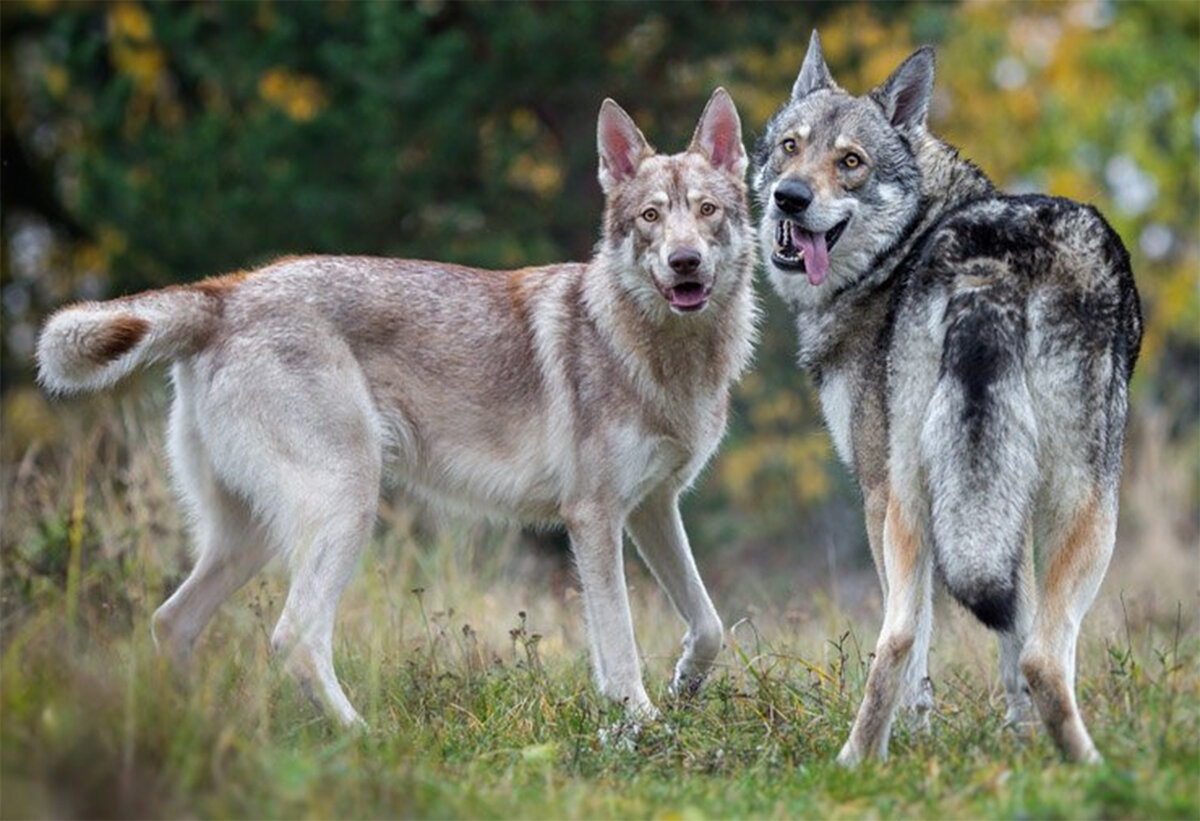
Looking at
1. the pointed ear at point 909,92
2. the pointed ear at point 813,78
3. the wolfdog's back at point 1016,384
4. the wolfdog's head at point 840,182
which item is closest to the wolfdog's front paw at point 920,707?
the wolfdog's back at point 1016,384

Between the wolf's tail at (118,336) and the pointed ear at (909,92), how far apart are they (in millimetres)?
2770

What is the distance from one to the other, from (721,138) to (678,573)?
1.86 meters

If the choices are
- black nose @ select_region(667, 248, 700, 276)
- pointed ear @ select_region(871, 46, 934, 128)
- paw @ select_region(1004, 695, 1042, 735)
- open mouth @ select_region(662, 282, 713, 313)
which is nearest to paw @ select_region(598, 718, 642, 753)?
paw @ select_region(1004, 695, 1042, 735)

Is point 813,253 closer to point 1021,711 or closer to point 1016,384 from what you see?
point 1016,384

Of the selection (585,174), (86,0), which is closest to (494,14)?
(585,174)

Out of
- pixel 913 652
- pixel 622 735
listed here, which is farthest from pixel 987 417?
pixel 622 735

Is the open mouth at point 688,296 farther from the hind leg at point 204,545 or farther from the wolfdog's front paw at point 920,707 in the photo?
the hind leg at point 204,545

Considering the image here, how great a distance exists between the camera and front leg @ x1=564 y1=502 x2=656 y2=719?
6.46m

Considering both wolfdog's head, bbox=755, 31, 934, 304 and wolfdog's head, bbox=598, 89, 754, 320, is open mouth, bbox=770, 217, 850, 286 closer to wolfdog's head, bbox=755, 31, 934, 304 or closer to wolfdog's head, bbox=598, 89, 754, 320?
wolfdog's head, bbox=755, 31, 934, 304

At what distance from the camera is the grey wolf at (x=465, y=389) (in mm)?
6410

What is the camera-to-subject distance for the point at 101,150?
1549 centimetres

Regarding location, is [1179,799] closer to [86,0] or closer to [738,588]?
[738,588]

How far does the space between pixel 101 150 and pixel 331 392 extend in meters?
9.92

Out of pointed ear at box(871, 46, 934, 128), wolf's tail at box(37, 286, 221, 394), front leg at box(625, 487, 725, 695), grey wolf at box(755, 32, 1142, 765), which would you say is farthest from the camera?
A: front leg at box(625, 487, 725, 695)
